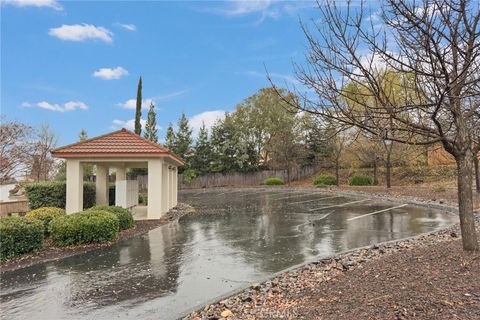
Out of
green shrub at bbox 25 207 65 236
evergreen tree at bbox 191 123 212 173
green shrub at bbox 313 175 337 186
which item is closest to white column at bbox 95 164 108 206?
green shrub at bbox 25 207 65 236

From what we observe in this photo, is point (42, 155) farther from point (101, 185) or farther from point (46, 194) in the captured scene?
Result: point (46, 194)

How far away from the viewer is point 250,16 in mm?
8055

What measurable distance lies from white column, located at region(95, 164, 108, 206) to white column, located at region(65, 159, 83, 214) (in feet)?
10.4

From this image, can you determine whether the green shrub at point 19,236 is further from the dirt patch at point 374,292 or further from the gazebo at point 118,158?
the dirt patch at point 374,292

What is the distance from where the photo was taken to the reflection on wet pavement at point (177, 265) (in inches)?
172

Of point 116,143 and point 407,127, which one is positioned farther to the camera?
point 116,143

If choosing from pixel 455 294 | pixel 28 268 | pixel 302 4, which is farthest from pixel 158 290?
pixel 302 4

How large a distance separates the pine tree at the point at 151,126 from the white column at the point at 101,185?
25.0 metres

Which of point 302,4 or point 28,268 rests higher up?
point 302,4

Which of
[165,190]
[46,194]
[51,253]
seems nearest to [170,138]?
[165,190]

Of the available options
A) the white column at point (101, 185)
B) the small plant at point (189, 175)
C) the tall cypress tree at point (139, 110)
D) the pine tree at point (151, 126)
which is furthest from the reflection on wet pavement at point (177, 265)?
the pine tree at point (151, 126)

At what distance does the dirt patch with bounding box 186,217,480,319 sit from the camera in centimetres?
303

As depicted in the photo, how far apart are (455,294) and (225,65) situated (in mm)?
9781

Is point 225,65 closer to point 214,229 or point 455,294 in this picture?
point 214,229
